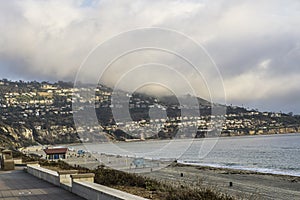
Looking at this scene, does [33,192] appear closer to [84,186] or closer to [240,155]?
[84,186]

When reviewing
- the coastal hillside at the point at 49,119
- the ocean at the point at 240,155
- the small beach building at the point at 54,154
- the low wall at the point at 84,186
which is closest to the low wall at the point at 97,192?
the low wall at the point at 84,186

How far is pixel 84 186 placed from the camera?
9.01m

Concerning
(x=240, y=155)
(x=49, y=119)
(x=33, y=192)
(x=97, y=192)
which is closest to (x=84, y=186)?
(x=97, y=192)

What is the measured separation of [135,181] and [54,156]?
4627cm

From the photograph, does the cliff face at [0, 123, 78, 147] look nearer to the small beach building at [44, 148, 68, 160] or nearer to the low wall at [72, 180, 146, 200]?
the small beach building at [44, 148, 68, 160]

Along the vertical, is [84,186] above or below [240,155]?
above

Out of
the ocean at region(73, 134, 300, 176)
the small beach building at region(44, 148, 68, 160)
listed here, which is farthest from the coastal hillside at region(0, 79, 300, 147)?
the small beach building at region(44, 148, 68, 160)

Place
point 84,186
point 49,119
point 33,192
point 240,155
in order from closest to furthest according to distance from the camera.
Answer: point 84,186 → point 33,192 → point 240,155 → point 49,119

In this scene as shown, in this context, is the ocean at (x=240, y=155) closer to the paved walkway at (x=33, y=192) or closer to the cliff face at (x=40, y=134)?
the paved walkway at (x=33, y=192)

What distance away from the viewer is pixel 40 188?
37.1 ft

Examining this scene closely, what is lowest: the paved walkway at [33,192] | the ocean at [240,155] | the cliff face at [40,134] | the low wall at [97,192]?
the ocean at [240,155]

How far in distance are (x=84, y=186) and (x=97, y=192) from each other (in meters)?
0.89

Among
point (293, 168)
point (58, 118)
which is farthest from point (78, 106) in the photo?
point (58, 118)

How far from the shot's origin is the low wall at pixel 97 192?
290 inches
